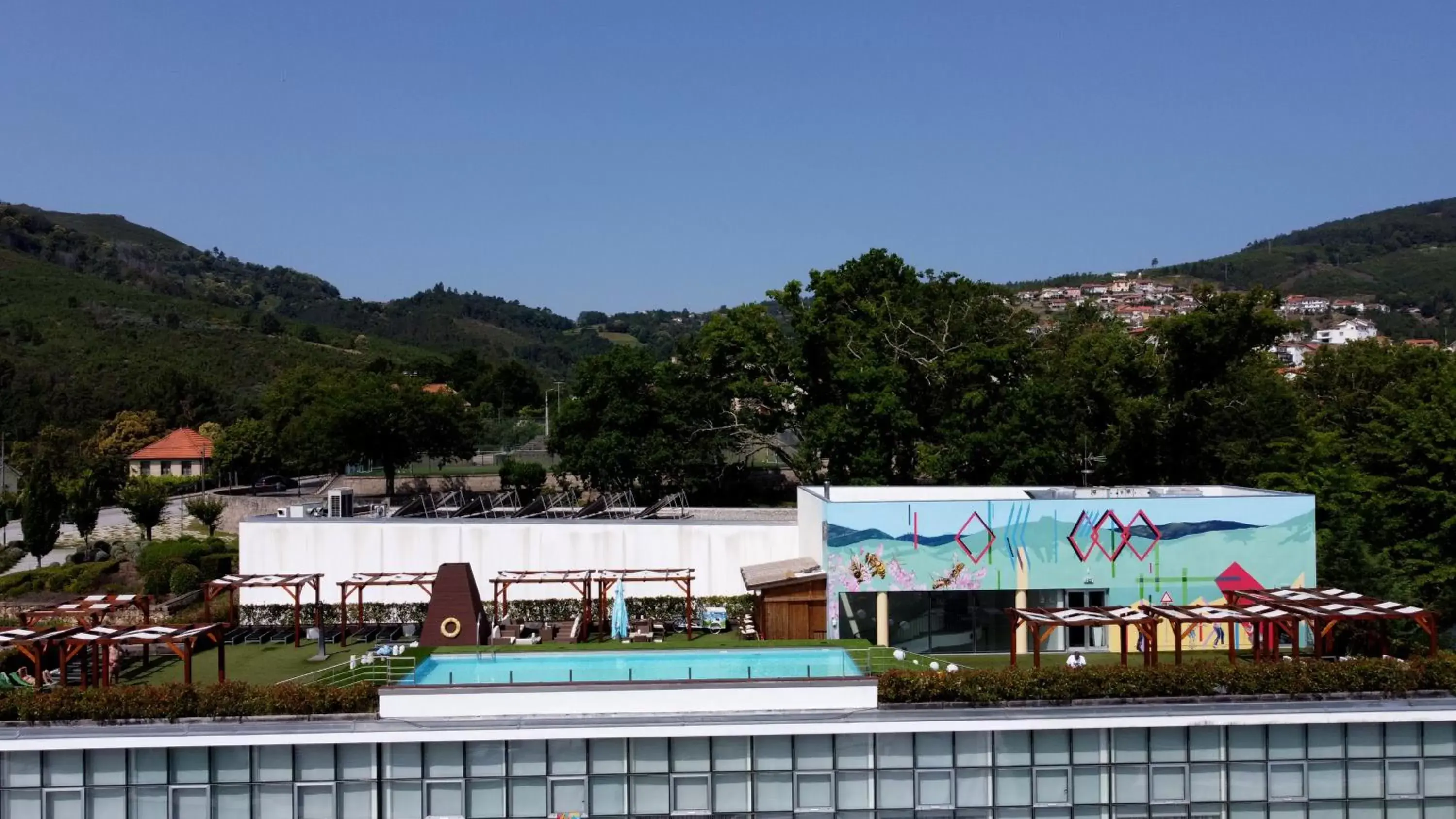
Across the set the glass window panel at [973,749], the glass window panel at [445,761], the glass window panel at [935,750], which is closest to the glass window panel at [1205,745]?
the glass window panel at [973,749]

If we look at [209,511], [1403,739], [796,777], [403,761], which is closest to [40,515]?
[209,511]

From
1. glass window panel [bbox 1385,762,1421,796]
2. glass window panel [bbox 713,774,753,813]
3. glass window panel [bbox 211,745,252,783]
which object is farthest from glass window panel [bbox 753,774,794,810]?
glass window panel [bbox 1385,762,1421,796]

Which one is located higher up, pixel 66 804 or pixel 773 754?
pixel 773 754

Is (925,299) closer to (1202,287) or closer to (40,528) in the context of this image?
(1202,287)

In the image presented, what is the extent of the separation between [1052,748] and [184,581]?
28.9 meters

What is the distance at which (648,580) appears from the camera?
101 feet

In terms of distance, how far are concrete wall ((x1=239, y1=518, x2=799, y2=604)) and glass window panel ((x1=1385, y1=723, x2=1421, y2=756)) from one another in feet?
55.3

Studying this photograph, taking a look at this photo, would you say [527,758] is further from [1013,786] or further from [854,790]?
[1013,786]

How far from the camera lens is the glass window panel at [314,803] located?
17062 mm

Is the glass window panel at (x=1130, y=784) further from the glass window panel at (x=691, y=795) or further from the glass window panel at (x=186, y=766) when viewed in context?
the glass window panel at (x=186, y=766)

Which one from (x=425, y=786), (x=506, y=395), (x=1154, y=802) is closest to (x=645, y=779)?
(x=425, y=786)

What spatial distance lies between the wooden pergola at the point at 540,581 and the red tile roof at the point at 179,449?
4399cm

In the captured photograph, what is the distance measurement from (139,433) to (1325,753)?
242ft

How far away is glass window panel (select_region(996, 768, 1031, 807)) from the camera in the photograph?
1759cm
